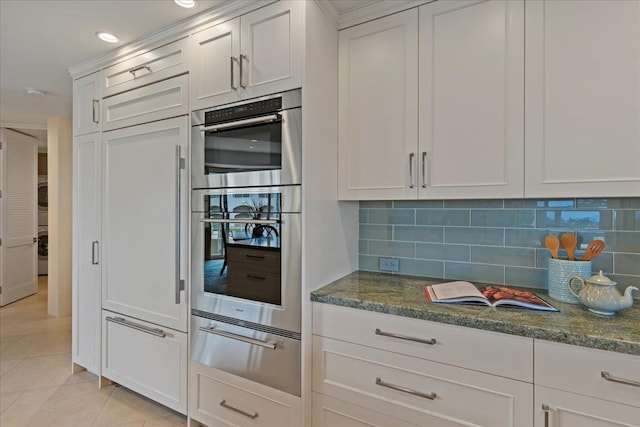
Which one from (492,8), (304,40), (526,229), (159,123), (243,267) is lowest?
(243,267)

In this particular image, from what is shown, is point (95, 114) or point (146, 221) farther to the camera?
point (95, 114)

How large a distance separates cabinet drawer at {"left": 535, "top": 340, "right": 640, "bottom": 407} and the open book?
24 cm

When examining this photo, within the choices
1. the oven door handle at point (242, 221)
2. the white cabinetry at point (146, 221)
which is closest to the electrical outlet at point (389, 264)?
the oven door handle at point (242, 221)

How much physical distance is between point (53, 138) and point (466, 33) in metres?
4.63

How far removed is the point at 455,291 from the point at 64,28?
2.79m

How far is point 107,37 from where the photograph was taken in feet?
7.00

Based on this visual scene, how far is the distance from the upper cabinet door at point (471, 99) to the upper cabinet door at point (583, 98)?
6cm

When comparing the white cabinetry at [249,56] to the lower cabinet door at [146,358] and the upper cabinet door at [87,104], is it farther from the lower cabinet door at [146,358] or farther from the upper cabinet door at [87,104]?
the lower cabinet door at [146,358]

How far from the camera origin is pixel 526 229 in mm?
1748

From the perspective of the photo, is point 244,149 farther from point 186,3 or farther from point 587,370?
point 587,370

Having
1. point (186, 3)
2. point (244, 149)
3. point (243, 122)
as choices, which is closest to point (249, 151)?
point (244, 149)

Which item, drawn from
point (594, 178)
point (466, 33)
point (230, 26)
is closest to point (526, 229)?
point (594, 178)

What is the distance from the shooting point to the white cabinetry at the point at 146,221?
6.56 feet

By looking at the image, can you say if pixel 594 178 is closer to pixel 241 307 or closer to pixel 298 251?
pixel 298 251
